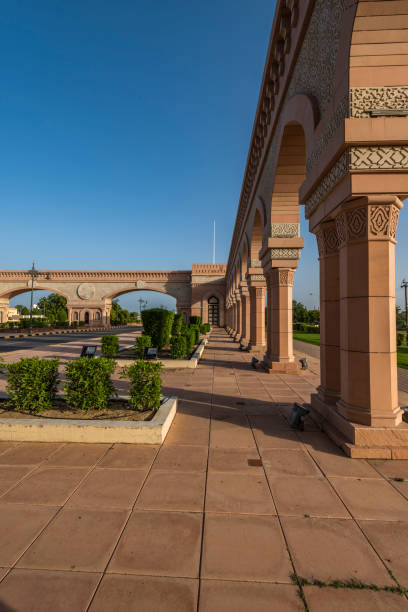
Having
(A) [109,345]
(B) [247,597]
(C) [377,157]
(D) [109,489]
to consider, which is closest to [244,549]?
(B) [247,597]

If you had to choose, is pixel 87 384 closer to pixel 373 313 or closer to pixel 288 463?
pixel 288 463

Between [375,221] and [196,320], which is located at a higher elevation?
[375,221]

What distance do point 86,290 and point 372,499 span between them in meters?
39.8

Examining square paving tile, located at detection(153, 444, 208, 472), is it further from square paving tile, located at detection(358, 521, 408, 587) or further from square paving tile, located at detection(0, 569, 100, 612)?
square paving tile, located at detection(358, 521, 408, 587)

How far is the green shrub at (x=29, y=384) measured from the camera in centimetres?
419

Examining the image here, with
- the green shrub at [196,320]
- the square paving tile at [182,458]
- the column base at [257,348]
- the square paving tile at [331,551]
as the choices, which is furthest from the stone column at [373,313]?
the green shrub at [196,320]

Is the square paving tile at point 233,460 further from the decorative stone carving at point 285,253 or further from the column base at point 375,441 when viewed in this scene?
the decorative stone carving at point 285,253

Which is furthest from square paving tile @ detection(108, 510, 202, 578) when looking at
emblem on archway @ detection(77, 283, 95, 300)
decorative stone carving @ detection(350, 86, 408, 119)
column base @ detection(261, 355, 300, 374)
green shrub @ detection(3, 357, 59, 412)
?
emblem on archway @ detection(77, 283, 95, 300)

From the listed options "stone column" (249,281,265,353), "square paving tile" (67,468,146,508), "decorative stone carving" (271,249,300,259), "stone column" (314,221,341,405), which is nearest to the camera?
"square paving tile" (67,468,146,508)

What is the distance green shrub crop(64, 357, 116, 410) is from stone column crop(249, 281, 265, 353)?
27.1ft

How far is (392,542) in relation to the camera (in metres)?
2.10

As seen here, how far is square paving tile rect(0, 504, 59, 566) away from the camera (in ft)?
6.48

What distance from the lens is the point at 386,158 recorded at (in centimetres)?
333

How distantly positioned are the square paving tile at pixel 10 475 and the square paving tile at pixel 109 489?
0.67m
